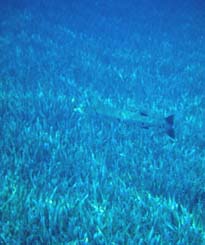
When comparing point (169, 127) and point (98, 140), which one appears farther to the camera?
point (169, 127)

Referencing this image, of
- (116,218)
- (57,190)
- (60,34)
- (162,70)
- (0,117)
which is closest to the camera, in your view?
(116,218)

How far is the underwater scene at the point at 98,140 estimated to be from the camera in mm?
3688

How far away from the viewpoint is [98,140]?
5.99m

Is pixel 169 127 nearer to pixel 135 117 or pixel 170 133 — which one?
pixel 170 133

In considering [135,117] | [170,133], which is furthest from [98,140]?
[170,133]

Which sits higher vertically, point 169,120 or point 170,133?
point 169,120

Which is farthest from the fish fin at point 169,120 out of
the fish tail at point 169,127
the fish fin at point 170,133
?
the fish fin at point 170,133

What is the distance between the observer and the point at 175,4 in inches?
901

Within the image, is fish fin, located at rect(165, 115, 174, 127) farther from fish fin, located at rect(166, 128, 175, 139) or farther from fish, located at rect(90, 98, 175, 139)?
fish fin, located at rect(166, 128, 175, 139)

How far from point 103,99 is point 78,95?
0.75 m

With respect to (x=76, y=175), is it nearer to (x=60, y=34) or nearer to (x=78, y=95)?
(x=78, y=95)

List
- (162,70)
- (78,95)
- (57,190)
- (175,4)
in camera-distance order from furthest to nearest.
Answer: (175,4), (162,70), (78,95), (57,190)

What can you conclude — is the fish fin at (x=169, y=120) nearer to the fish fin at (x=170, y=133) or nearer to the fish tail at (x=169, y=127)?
the fish tail at (x=169, y=127)

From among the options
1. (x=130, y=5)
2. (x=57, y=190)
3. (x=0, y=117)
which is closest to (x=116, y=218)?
(x=57, y=190)
